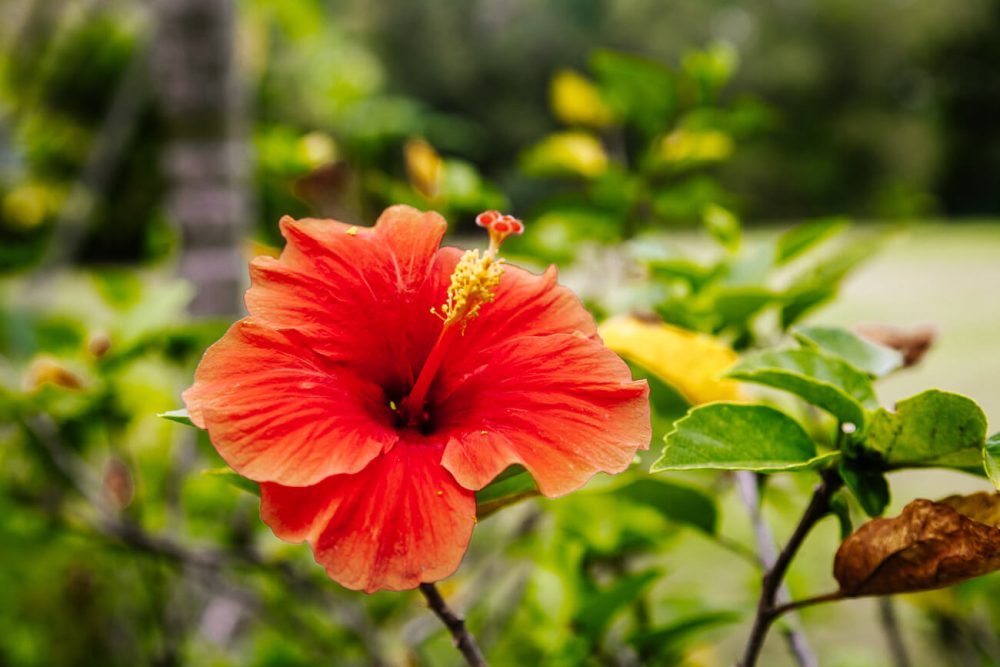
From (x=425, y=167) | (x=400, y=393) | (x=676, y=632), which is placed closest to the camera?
(x=400, y=393)

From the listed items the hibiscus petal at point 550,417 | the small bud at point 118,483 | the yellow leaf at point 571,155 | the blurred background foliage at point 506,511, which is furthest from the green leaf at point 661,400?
the small bud at point 118,483

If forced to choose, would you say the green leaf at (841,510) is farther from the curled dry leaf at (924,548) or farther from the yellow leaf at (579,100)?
the yellow leaf at (579,100)

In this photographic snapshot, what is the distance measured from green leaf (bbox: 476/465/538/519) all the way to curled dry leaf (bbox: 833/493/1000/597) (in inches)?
7.1

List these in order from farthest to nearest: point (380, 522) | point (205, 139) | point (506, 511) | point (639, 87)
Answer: point (506, 511) < point (205, 139) < point (639, 87) < point (380, 522)

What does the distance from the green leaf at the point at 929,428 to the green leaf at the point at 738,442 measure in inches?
1.2

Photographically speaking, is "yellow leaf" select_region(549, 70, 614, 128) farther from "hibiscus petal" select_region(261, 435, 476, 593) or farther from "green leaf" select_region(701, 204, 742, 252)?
"hibiscus petal" select_region(261, 435, 476, 593)

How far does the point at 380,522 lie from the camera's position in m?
0.37

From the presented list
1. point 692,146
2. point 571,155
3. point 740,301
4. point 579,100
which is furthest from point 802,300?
point 579,100

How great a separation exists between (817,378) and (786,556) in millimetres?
103

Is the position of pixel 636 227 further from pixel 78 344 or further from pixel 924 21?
pixel 924 21

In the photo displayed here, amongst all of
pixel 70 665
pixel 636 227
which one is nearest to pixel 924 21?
pixel 636 227

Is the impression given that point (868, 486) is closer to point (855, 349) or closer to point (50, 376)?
point (855, 349)

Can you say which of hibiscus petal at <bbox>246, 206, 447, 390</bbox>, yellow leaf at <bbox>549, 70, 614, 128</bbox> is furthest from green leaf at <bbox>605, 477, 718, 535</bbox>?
yellow leaf at <bbox>549, 70, 614, 128</bbox>

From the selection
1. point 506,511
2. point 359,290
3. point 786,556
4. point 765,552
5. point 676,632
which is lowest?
point 506,511
